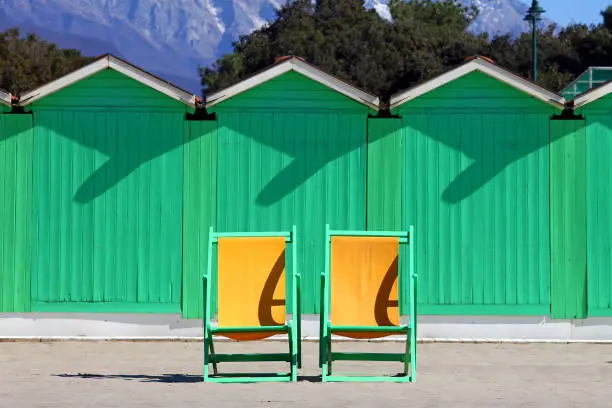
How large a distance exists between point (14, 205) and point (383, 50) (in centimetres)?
6297

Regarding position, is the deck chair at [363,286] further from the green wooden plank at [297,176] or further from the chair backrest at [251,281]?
the green wooden plank at [297,176]

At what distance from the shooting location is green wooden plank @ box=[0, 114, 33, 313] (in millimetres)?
14922

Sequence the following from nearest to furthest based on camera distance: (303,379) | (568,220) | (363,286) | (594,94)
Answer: (303,379) < (363,286) < (594,94) < (568,220)

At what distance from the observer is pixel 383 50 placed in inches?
3024

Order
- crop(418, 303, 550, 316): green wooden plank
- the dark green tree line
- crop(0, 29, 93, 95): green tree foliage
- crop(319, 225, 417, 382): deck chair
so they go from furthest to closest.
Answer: the dark green tree line, crop(0, 29, 93, 95): green tree foliage, crop(418, 303, 550, 316): green wooden plank, crop(319, 225, 417, 382): deck chair

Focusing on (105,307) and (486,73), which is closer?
(105,307)

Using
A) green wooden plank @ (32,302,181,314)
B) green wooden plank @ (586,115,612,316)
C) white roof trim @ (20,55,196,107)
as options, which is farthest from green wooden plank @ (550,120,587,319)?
green wooden plank @ (32,302,181,314)

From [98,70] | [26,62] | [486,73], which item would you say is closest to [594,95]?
[486,73]

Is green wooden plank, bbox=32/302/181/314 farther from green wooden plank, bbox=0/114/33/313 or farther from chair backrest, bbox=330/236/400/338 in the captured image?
chair backrest, bbox=330/236/400/338

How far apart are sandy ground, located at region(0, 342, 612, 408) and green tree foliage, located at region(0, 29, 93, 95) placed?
172ft

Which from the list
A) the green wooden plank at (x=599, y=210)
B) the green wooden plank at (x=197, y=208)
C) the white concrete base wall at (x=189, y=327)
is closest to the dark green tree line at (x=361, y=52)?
Answer: the green wooden plank at (x=599, y=210)

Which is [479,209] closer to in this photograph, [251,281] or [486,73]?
[486,73]

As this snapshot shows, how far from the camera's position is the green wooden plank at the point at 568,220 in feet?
49.0

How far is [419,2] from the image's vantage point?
115m
